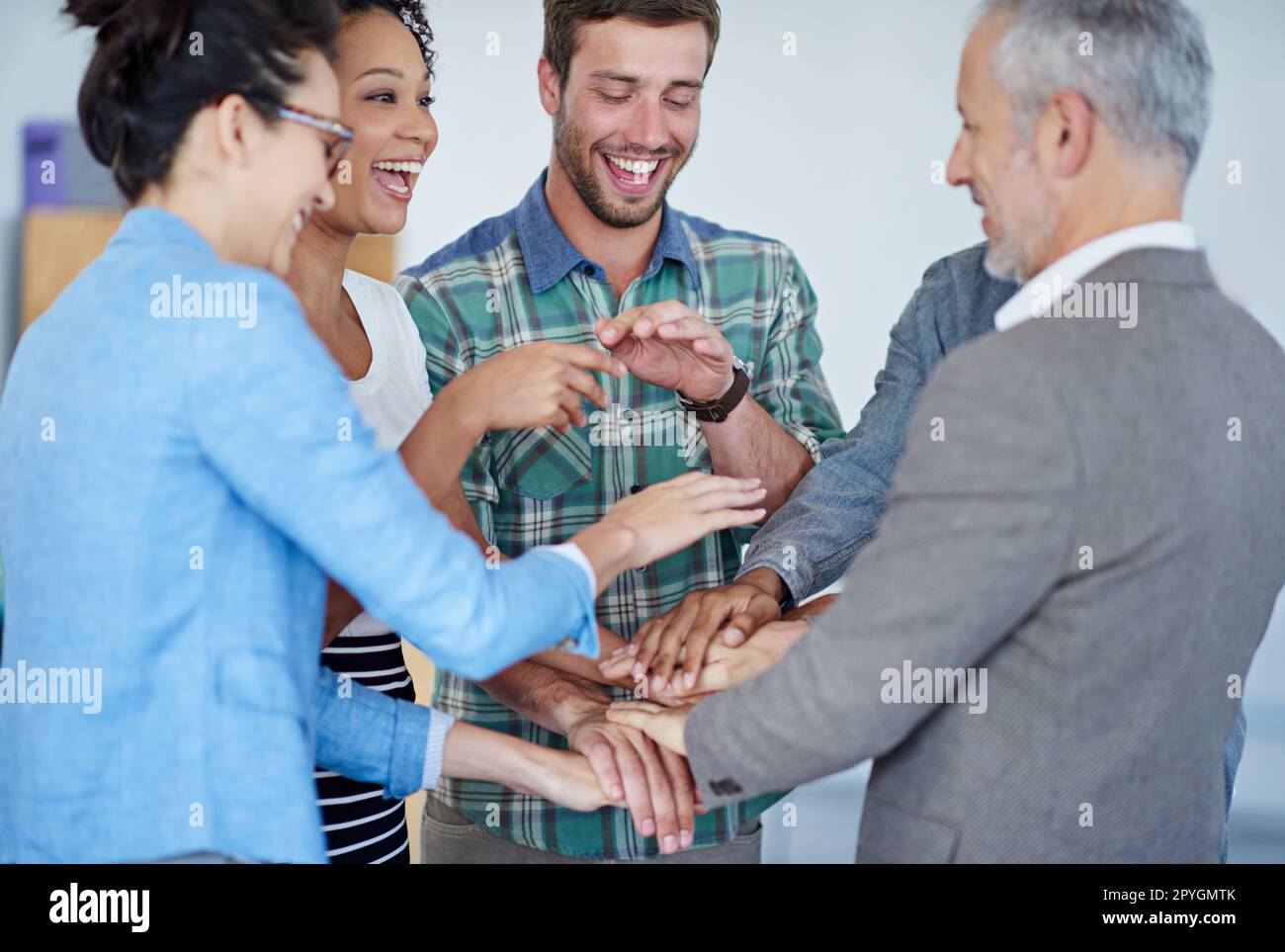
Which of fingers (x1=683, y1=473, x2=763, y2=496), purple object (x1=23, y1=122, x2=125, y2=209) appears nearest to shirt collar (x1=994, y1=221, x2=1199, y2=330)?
fingers (x1=683, y1=473, x2=763, y2=496)

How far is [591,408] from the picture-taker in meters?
2.59

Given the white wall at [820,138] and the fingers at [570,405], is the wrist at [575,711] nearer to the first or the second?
the fingers at [570,405]

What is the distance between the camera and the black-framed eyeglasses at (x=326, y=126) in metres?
1.55

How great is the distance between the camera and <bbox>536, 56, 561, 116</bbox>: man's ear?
2707mm

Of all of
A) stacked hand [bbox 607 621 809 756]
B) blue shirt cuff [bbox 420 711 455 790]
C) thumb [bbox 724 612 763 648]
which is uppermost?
thumb [bbox 724 612 763 648]

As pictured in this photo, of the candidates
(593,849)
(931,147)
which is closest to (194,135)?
(593,849)

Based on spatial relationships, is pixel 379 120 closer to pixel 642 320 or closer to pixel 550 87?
pixel 550 87

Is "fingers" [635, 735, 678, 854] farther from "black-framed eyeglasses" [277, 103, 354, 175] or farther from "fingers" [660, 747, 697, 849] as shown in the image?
"black-framed eyeglasses" [277, 103, 354, 175]

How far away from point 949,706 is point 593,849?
3.49 feet

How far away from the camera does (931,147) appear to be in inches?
195

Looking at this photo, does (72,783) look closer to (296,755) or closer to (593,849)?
(296,755)

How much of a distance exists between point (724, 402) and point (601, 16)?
2.74ft

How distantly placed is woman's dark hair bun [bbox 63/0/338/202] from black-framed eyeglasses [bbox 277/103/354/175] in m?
0.01

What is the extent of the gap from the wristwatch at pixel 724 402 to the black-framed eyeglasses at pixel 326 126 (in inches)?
Answer: 35.9
